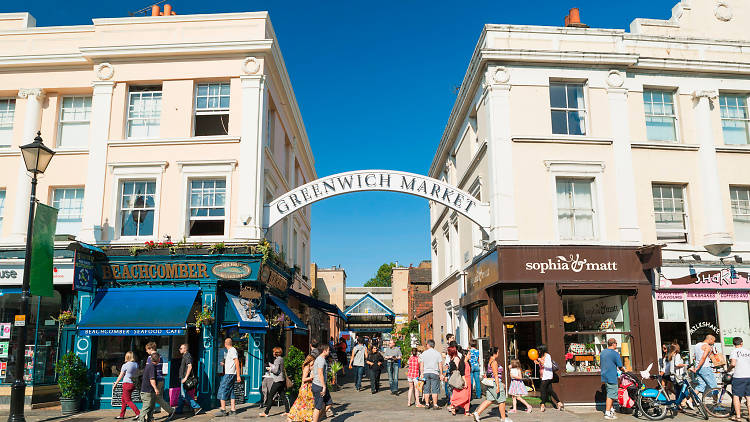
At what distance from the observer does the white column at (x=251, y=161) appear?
16.5 m

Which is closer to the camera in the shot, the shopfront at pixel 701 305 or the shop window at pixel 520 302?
the shop window at pixel 520 302

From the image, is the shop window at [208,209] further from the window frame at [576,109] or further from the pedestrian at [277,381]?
the window frame at [576,109]

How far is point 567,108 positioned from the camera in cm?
1761

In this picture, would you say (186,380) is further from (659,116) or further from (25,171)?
(659,116)

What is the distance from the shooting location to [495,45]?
1747 centimetres

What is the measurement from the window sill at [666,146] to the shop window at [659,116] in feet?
1.46

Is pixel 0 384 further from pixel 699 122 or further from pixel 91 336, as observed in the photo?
pixel 699 122

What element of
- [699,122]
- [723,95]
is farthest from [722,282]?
[723,95]

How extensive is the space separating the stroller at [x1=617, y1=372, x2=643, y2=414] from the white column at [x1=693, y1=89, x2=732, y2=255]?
5.96 m

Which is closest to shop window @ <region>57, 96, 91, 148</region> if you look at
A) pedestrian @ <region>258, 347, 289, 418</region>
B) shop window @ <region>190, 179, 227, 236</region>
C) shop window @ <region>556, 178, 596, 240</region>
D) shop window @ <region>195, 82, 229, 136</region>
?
shop window @ <region>195, 82, 229, 136</region>

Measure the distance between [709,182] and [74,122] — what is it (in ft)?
64.6

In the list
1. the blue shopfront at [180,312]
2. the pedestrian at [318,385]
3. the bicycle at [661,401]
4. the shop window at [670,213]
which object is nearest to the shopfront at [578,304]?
the shop window at [670,213]

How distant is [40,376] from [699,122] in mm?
20689

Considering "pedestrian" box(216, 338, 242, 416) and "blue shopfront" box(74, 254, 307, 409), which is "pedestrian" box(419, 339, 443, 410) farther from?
"pedestrian" box(216, 338, 242, 416)
